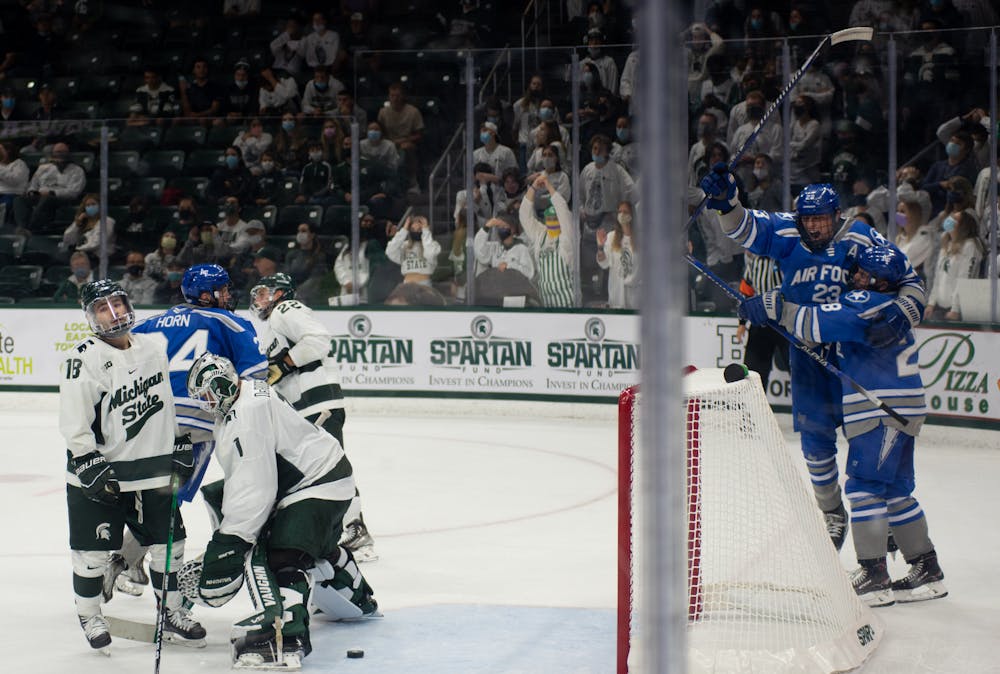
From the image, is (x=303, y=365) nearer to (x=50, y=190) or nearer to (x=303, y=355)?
(x=303, y=355)

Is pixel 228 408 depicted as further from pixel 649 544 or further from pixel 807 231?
pixel 649 544

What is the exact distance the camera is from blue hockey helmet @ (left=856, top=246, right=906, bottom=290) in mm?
4480

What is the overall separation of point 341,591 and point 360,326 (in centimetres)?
573

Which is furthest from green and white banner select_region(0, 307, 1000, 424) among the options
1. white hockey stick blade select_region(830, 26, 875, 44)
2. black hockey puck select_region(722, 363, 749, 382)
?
black hockey puck select_region(722, 363, 749, 382)

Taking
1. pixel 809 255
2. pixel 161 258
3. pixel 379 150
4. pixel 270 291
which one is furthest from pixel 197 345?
pixel 161 258

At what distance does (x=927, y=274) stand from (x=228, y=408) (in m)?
5.66

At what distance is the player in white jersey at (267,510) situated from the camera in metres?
3.51

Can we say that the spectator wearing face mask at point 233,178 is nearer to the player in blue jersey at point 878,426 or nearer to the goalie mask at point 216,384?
the player in blue jersey at point 878,426

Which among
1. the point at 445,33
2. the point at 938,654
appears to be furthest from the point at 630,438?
the point at 445,33

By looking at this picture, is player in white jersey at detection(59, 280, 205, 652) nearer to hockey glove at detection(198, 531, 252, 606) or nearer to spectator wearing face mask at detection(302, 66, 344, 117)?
hockey glove at detection(198, 531, 252, 606)

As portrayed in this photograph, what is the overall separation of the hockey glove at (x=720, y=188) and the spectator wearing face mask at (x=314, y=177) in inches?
235

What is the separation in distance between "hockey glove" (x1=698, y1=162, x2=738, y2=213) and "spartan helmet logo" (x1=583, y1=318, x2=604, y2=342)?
4509mm

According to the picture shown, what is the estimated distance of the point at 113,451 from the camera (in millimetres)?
3818

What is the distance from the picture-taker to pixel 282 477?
3.66 metres
